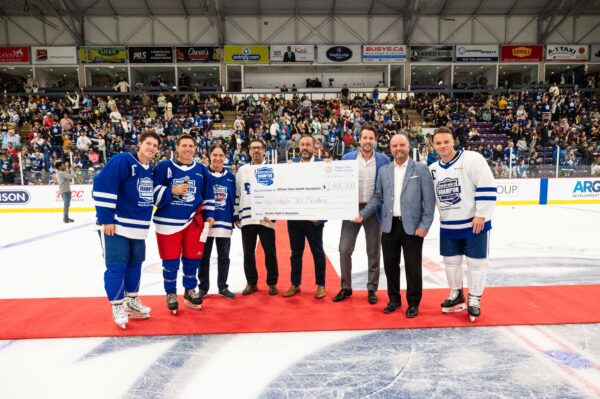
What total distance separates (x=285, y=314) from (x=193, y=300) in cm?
90

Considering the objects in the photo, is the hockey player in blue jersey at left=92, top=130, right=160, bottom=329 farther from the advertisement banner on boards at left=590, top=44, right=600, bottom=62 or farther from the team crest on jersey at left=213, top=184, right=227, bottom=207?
the advertisement banner on boards at left=590, top=44, right=600, bottom=62

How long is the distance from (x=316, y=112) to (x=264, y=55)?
6343 millimetres

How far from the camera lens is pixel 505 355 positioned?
2732 mm

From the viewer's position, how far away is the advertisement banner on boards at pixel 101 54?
22.7 metres

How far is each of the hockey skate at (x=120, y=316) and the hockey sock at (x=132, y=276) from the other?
0.23 m

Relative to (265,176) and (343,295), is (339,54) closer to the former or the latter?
(265,176)

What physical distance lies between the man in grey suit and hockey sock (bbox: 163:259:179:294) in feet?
6.04

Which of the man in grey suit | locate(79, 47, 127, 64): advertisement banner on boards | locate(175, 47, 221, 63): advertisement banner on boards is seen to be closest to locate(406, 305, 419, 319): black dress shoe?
the man in grey suit

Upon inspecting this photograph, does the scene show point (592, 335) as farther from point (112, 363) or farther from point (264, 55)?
point (264, 55)

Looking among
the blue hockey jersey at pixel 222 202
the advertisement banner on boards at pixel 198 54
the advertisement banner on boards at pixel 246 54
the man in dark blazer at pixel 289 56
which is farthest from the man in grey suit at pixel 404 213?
the advertisement banner on boards at pixel 198 54

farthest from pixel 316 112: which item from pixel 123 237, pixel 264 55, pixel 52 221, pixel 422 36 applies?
pixel 123 237

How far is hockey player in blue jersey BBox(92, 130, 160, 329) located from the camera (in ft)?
10.3

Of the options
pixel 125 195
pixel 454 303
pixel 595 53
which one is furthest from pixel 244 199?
pixel 595 53

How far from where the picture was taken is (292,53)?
75.4ft
